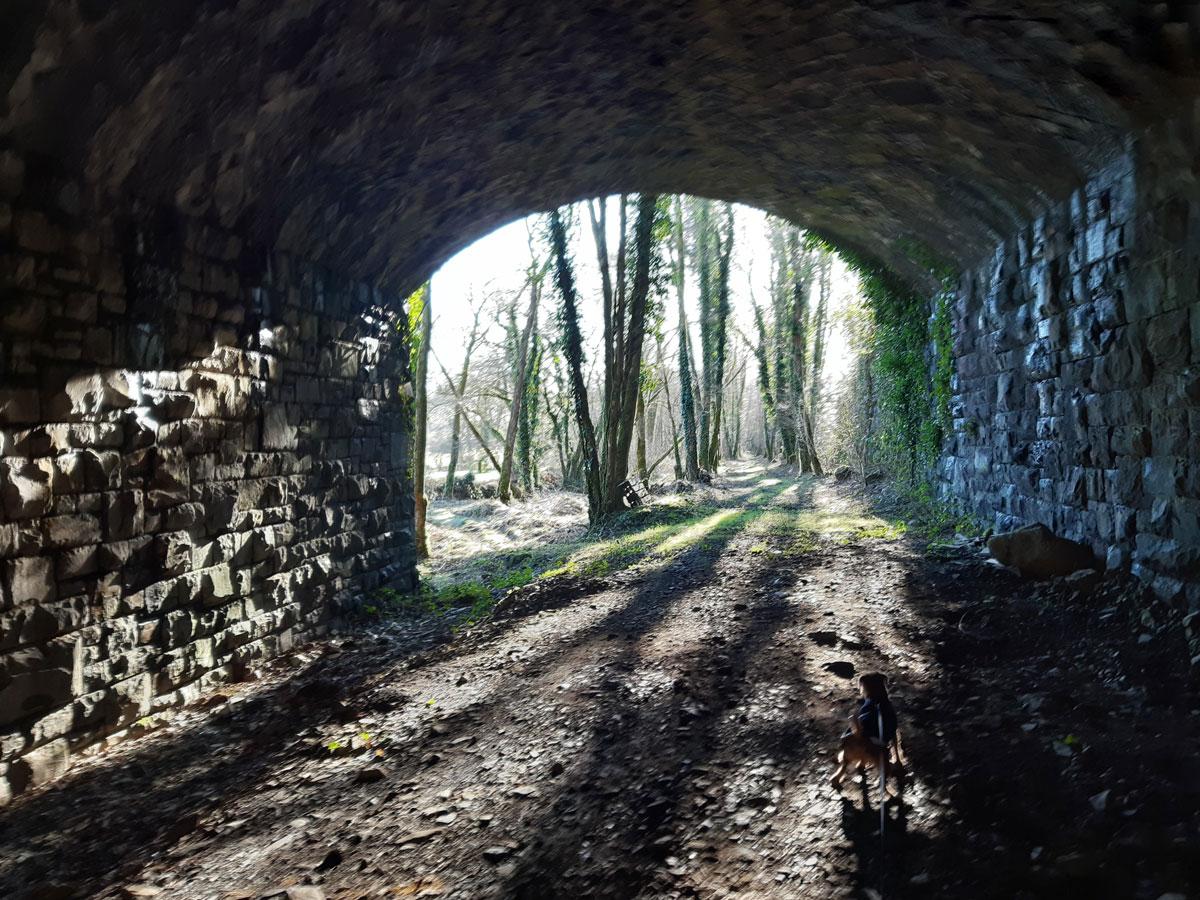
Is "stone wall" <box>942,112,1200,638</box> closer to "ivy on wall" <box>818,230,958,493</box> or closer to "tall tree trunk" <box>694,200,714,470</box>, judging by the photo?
"ivy on wall" <box>818,230,958,493</box>

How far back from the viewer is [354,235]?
20.6ft

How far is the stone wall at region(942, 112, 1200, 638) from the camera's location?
3988 millimetres

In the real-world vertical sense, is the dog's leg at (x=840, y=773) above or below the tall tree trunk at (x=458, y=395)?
below

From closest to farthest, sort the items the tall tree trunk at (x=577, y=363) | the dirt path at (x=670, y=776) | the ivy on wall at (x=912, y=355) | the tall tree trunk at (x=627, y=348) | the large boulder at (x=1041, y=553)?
the dirt path at (x=670, y=776)
the large boulder at (x=1041, y=553)
the ivy on wall at (x=912, y=355)
the tall tree trunk at (x=577, y=363)
the tall tree trunk at (x=627, y=348)

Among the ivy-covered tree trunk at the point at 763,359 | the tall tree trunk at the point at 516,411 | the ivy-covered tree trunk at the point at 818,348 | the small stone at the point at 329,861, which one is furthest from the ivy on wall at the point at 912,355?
the ivy-covered tree trunk at the point at 763,359

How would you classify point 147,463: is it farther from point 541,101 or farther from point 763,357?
point 763,357

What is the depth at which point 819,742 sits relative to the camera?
327 centimetres

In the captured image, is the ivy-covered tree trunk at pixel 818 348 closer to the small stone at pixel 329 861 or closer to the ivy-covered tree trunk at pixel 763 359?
the ivy-covered tree trunk at pixel 763 359

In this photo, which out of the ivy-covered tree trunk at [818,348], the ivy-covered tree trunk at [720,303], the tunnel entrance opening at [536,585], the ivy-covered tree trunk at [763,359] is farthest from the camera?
the ivy-covered tree trunk at [763,359]

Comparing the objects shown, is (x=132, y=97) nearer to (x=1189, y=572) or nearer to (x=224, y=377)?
(x=224, y=377)

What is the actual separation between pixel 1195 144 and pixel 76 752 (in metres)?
6.55

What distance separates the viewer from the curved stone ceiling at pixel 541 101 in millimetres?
3469

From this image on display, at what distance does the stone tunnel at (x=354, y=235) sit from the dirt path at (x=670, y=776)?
69 centimetres

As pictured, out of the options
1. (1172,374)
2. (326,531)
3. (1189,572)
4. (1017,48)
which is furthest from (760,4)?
(326,531)
